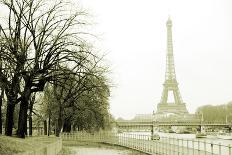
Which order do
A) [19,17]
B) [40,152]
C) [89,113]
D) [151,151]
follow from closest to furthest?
[40,152] < [19,17] < [151,151] < [89,113]

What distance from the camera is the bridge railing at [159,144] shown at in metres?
22.0

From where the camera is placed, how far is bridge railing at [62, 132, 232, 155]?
21984 millimetres

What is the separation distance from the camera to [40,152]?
70.3ft

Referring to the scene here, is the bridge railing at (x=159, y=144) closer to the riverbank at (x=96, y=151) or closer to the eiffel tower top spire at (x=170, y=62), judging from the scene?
the riverbank at (x=96, y=151)

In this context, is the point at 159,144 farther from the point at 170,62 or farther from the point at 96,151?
the point at 170,62

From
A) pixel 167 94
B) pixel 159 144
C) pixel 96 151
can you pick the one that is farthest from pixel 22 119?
pixel 167 94

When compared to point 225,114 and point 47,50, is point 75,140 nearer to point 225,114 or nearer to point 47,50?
point 47,50

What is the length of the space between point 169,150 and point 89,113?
30798 mm

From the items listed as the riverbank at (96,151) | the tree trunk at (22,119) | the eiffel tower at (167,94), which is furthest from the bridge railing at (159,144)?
the eiffel tower at (167,94)

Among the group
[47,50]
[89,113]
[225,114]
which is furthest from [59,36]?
[225,114]

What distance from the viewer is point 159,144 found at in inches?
1298

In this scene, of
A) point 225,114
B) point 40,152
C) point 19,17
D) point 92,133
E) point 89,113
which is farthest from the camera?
point 225,114

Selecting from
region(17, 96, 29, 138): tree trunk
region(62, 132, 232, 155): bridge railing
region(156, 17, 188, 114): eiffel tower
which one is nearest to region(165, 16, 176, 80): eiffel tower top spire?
region(156, 17, 188, 114): eiffel tower

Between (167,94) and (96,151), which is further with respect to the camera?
(167,94)
